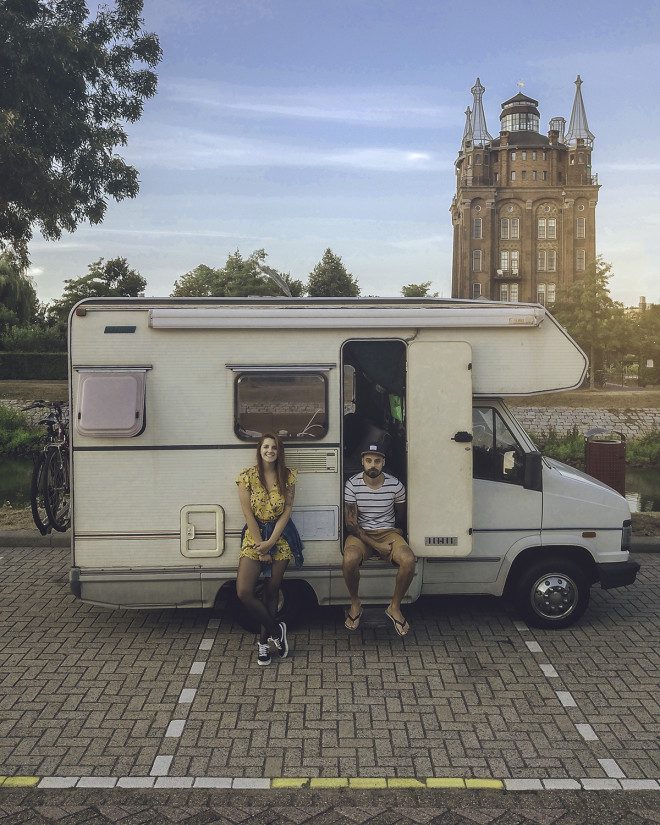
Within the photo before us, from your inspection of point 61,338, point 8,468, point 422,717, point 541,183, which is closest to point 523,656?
point 422,717

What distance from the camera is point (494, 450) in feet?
22.7

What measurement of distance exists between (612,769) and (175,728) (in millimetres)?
2791

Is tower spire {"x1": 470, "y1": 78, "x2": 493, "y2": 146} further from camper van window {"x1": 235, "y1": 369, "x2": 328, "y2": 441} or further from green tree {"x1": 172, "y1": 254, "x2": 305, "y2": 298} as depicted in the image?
camper van window {"x1": 235, "y1": 369, "x2": 328, "y2": 441}

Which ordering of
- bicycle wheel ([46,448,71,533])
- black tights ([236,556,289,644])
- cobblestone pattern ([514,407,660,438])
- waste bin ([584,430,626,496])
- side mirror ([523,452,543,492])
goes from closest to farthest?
black tights ([236,556,289,644]) < side mirror ([523,452,543,492]) < bicycle wheel ([46,448,71,533]) < waste bin ([584,430,626,496]) < cobblestone pattern ([514,407,660,438])

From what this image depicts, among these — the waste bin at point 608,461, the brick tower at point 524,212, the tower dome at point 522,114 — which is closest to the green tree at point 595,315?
the brick tower at point 524,212

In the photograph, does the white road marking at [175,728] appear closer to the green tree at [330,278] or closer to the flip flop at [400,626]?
the flip flop at [400,626]

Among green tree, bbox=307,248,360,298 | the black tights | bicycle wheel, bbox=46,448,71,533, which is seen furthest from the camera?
green tree, bbox=307,248,360,298

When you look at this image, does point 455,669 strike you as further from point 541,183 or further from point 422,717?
point 541,183

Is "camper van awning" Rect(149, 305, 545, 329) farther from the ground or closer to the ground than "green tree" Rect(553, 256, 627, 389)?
closer to the ground

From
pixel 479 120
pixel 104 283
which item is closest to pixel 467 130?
pixel 479 120

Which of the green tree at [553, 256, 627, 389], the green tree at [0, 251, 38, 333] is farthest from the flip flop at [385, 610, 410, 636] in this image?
the green tree at [553, 256, 627, 389]

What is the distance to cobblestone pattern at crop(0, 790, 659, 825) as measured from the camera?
13.7ft

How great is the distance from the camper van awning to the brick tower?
237ft

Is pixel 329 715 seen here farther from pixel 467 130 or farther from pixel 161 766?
pixel 467 130
